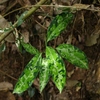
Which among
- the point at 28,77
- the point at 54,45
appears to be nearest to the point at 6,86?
the point at 54,45

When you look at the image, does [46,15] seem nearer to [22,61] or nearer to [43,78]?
[22,61]

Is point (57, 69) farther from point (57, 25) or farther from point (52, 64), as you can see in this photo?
point (57, 25)

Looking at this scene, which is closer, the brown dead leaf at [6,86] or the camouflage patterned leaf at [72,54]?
the camouflage patterned leaf at [72,54]

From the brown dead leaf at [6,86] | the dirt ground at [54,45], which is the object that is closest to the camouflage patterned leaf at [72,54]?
the dirt ground at [54,45]

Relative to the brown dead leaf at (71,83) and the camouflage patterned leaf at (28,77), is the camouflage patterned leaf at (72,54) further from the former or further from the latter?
the brown dead leaf at (71,83)

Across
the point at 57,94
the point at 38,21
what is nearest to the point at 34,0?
the point at 38,21

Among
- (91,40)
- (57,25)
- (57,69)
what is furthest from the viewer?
(91,40)
